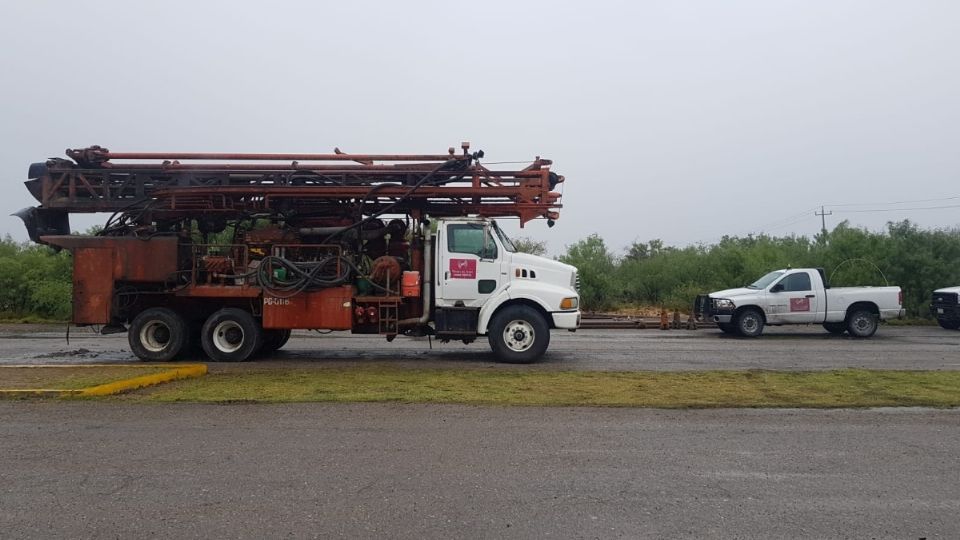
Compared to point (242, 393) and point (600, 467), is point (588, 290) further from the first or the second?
point (600, 467)

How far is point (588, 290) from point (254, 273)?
18.6 m

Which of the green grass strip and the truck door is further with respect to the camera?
the truck door

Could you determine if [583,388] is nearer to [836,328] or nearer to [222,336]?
[222,336]

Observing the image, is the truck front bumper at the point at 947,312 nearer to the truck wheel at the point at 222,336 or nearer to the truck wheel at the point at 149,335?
the truck wheel at the point at 222,336

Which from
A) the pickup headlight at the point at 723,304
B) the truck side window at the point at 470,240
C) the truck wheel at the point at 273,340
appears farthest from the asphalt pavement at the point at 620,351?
the truck side window at the point at 470,240

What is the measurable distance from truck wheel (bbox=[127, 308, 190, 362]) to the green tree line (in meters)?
11.8

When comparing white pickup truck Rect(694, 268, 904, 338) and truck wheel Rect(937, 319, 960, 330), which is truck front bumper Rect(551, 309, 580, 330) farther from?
truck wheel Rect(937, 319, 960, 330)

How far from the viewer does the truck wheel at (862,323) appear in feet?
62.8

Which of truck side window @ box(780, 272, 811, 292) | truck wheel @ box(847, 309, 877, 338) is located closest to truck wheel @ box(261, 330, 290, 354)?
truck side window @ box(780, 272, 811, 292)

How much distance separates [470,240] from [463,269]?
1.86ft

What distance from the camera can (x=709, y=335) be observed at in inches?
781

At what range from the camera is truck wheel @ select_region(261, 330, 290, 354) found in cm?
1440

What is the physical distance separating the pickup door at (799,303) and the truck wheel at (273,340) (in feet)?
42.1

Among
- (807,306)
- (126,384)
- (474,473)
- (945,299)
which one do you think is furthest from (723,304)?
(474,473)
